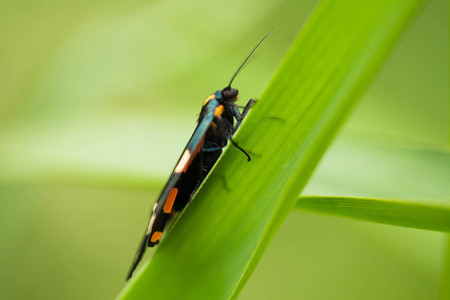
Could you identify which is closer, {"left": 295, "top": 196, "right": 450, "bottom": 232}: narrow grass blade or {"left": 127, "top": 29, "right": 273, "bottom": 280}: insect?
{"left": 295, "top": 196, "right": 450, "bottom": 232}: narrow grass blade

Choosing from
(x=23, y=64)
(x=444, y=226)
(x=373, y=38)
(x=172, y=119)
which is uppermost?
(x=23, y=64)

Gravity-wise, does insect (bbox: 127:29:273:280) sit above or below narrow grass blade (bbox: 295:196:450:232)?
above

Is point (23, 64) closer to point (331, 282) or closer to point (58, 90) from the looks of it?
point (58, 90)

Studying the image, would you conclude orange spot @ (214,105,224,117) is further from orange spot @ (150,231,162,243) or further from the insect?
orange spot @ (150,231,162,243)

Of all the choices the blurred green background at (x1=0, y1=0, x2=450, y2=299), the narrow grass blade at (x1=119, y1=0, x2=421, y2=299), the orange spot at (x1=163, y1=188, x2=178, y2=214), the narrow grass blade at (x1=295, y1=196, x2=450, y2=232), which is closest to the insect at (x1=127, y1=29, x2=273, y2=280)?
the orange spot at (x1=163, y1=188, x2=178, y2=214)

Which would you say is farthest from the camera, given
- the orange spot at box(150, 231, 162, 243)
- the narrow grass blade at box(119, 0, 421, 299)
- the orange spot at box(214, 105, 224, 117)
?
the orange spot at box(214, 105, 224, 117)

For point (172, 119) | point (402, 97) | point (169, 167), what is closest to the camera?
point (169, 167)

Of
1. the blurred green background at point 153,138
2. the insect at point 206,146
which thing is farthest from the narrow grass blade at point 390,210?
the insect at point 206,146

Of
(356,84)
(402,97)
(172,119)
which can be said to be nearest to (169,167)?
(172,119)
